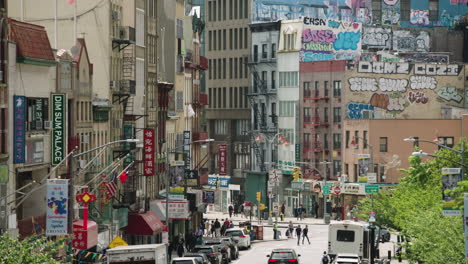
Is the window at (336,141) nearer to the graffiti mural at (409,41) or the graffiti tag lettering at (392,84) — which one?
the graffiti tag lettering at (392,84)

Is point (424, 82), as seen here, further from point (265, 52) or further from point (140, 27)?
point (140, 27)

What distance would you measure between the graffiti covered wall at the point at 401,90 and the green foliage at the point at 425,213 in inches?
1652

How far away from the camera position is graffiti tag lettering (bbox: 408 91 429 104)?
149m

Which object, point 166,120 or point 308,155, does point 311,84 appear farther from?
point 166,120

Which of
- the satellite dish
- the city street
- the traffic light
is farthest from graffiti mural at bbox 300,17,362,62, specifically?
the satellite dish

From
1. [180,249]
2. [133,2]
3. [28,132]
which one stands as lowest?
[180,249]

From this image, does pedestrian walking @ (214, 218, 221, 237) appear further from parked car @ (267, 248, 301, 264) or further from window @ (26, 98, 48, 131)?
window @ (26, 98, 48, 131)

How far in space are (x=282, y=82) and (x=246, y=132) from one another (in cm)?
1186

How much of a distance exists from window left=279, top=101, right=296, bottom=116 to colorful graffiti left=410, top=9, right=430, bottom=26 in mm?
17448

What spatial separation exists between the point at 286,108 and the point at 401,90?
1715cm

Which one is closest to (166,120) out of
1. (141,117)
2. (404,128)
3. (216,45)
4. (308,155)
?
(141,117)

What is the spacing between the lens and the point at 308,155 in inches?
6097

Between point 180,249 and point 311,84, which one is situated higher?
point 311,84

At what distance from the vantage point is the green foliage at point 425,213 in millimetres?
53156
